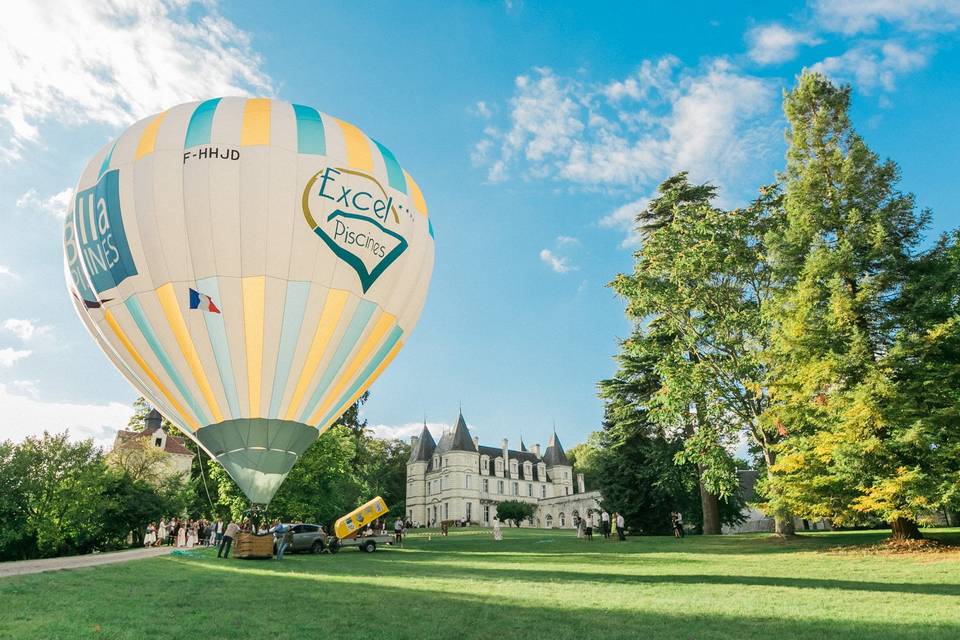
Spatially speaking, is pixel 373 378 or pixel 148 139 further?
pixel 373 378

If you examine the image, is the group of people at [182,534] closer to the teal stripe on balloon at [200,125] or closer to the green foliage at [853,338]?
the teal stripe on balloon at [200,125]

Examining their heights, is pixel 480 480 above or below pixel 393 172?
below

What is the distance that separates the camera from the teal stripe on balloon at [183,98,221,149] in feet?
51.1

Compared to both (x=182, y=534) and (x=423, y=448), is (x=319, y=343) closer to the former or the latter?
(x=182, y=534)

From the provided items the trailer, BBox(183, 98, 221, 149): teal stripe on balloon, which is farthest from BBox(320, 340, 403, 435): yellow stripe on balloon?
the trailer

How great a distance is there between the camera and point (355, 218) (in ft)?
52.7

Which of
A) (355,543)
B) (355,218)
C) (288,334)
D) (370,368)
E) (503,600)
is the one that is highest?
(355,218)

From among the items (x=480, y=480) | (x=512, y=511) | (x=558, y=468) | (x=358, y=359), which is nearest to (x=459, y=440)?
(x=480, y=480)

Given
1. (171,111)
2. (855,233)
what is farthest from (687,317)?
(171,111)

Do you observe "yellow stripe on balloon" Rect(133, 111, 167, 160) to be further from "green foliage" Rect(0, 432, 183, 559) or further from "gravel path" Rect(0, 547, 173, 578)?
"green foliage" Rect(0, 432, 183, 559)

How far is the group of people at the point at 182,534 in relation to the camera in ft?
102

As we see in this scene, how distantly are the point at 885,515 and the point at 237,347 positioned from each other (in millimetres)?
Answer: 19541

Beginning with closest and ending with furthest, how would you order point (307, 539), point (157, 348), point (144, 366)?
point (157, 348)
point (144, 366)
point (307, 539)

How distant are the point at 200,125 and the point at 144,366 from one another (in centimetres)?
632
